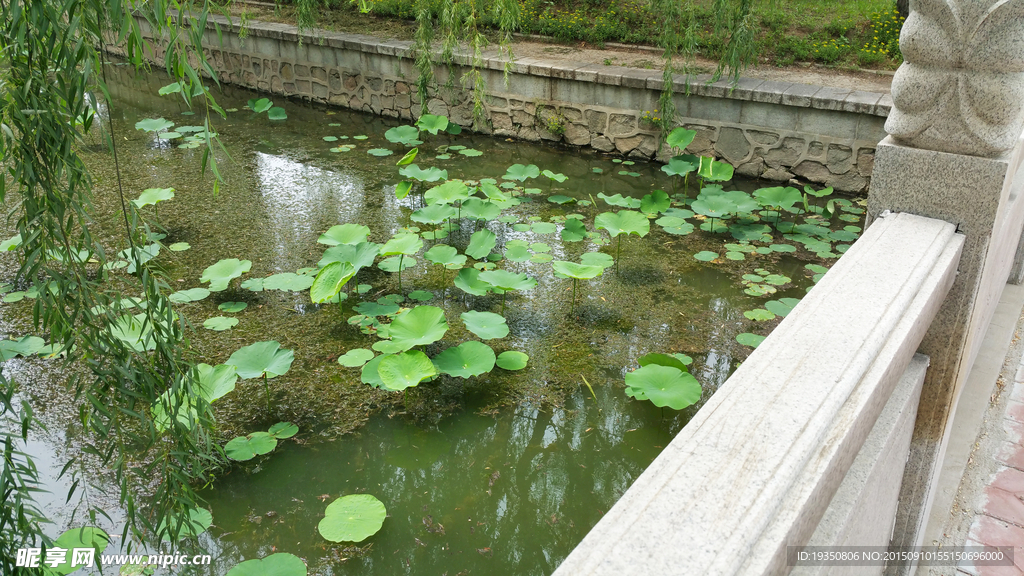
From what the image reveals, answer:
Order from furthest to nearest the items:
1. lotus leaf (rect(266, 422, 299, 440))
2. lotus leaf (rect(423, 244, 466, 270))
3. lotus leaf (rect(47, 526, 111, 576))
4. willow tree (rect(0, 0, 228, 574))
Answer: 1. lotus leaf (rect(423, 244, 466, 270))
2. lotus leaf (rect(266, 422, 299, 440))
3. lotus leaf (rect(47, 526, 111, 576))
4. willow tree (rect(0, 0, 228, 574))

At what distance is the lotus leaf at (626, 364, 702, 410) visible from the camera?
254 cm

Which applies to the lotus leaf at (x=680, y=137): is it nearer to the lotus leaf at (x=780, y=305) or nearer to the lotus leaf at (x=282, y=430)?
the lotus leaf at (x=780, y=305)

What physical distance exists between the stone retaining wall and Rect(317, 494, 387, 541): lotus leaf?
3877 millimetres

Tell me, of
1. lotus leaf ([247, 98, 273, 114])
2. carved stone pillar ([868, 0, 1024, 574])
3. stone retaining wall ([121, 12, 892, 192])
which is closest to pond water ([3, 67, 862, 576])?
stone retaining wall ([121, 12, 892, 192])

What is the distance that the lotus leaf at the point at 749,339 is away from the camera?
306 centimetres

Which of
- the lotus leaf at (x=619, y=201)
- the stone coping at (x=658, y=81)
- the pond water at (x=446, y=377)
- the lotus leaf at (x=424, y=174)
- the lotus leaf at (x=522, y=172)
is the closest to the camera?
the pond water at (x=446, y=377)

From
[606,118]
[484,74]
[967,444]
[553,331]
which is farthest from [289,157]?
[967,444]

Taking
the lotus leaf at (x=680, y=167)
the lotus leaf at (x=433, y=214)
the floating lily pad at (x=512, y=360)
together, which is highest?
the lotus leaf at (x=680, y=167)

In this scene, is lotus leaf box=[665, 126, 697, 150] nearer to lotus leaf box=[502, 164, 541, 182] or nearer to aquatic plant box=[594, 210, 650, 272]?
lotus leaf box=[502, 164, 541, 182]

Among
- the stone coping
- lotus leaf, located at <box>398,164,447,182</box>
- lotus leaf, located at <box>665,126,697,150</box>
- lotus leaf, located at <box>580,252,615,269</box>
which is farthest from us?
lotus leaf, located at <box>665,126,697,150</box>

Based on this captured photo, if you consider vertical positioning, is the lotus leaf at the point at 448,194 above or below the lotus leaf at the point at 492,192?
above

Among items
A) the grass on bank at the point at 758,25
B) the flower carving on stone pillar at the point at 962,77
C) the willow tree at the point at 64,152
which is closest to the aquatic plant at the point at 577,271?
the flower carving on stone pillar at the point at 962,77

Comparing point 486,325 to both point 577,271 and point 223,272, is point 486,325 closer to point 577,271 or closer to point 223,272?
point 577,271

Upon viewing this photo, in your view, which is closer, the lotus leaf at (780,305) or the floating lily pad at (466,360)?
the floating lily pad at (466,360)
